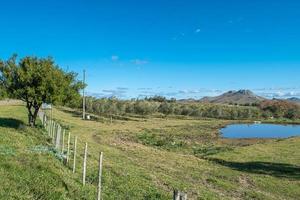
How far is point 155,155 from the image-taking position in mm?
42469

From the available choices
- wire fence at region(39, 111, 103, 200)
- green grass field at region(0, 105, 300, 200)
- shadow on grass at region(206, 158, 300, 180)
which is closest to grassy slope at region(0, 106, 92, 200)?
green grass field at region(0, 105, 300, 200)

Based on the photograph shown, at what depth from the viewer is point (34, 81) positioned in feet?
150

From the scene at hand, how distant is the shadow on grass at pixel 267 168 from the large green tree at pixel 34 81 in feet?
64.0

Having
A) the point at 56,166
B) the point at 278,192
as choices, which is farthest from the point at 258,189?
the point at 56,166

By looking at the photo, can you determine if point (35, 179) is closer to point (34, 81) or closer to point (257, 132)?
point (34, 81)

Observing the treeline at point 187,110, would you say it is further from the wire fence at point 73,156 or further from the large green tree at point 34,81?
the wire fence at point 73,156

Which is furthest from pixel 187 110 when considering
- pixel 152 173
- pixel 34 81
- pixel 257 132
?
pixel 152 173

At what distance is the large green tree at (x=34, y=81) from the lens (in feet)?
148

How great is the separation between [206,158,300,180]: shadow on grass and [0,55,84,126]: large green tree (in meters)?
19.5

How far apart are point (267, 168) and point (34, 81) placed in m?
27.1

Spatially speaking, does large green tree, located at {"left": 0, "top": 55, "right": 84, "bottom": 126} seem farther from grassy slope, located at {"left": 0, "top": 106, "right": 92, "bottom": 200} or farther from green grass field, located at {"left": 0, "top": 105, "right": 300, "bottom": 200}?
grassy slope, located at {"left": 0, "top": 106, "right": 92, "bottom": 200}

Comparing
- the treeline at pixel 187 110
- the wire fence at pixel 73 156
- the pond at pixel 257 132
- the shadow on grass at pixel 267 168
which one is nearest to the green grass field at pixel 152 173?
the shadow on grass at pixel 267 168

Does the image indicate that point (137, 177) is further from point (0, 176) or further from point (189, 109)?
point (189, 109)

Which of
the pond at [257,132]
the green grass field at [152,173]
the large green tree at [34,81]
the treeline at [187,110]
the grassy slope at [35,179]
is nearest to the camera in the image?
the grassy slope at [35,179]
